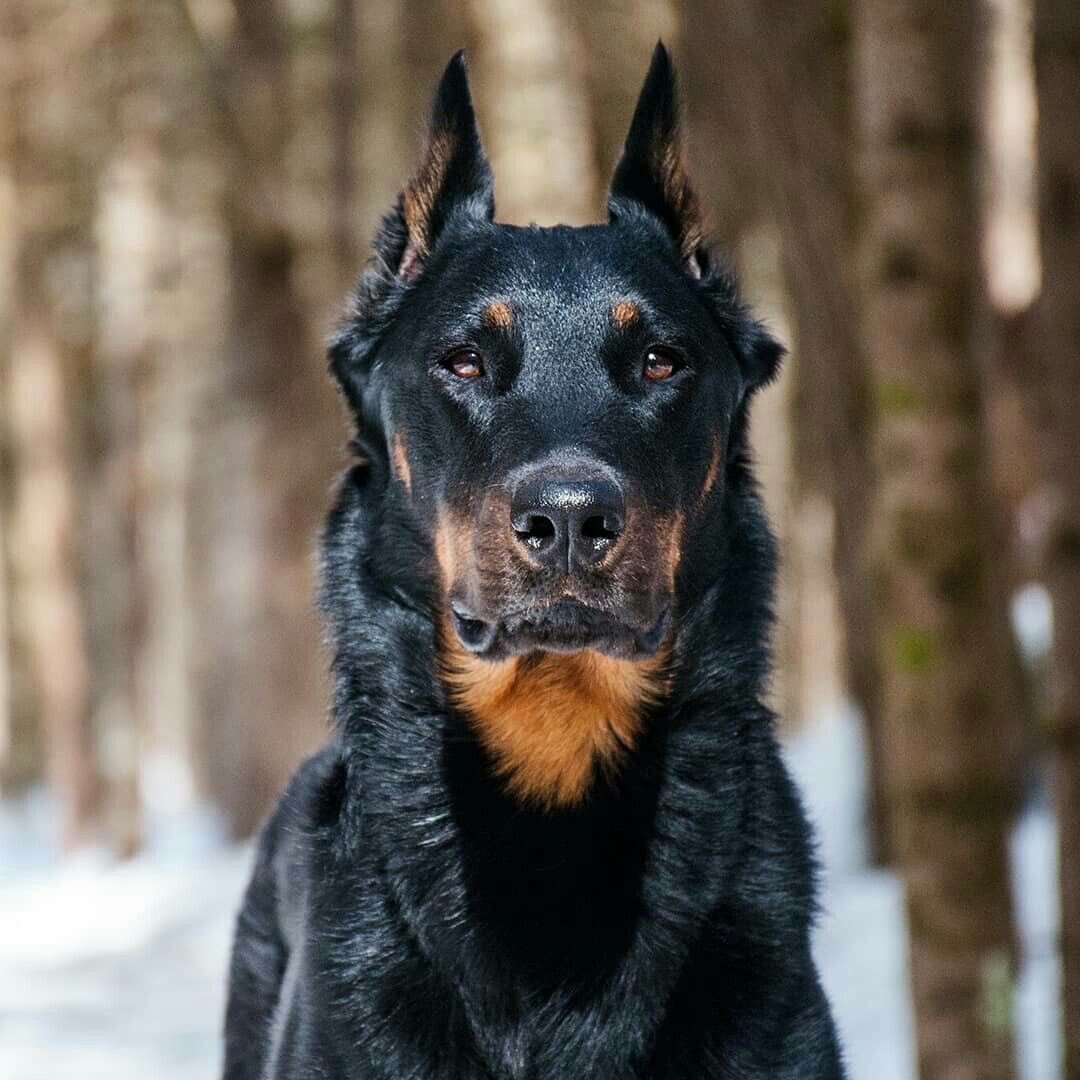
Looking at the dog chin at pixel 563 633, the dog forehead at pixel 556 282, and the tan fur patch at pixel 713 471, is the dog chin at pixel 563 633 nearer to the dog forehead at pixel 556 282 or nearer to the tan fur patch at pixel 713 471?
the tan fur patch at pixel 713 471

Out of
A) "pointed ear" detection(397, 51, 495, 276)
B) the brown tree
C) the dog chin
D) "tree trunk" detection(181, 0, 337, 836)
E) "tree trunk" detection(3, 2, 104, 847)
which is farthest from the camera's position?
"tree trunk" detection(3, 2, 104, 847)

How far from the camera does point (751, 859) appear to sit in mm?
4152

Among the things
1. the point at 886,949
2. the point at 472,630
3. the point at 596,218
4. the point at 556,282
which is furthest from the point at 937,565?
the point at 886,949

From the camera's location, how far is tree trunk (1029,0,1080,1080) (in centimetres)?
630

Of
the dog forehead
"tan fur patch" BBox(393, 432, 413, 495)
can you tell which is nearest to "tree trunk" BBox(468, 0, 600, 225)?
the dog forehead

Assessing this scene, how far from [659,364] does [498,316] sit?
36 centimetres

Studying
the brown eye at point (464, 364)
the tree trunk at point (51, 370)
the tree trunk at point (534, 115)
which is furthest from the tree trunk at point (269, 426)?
the brown eye at point (464, 364)

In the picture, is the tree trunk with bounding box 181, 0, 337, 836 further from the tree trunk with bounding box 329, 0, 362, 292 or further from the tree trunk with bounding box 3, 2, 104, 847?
the tree trunk with bounding box 3, 2, 104, 847

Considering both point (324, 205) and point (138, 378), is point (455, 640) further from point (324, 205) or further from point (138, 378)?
point (138, 378)

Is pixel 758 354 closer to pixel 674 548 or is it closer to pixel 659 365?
pixel 659 365

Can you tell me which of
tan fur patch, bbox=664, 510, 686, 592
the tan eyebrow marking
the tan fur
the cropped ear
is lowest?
tan fur patch, bbox=664, 510, 686, 592

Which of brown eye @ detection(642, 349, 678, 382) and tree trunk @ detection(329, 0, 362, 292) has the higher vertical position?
tree trunk @ detection(329, 0, 362, 292)

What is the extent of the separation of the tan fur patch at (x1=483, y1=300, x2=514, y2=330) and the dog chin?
2.08 ft

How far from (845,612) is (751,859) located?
844 cm
